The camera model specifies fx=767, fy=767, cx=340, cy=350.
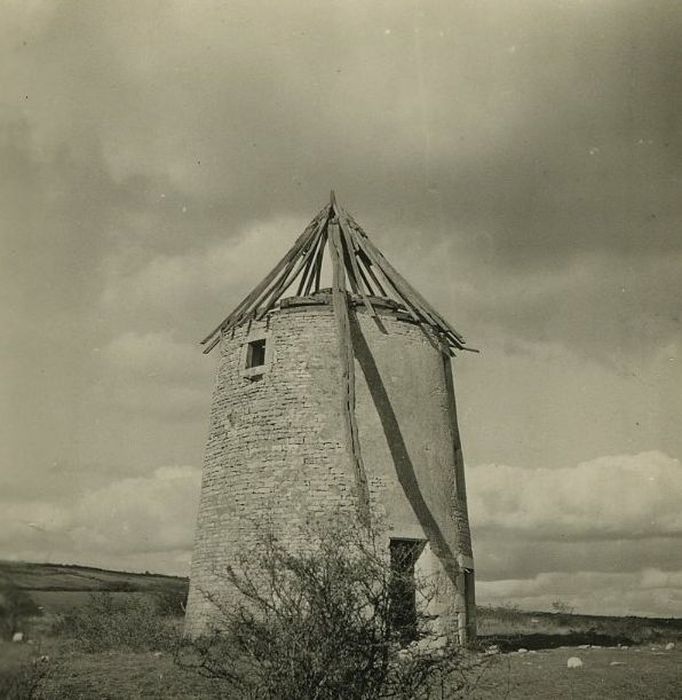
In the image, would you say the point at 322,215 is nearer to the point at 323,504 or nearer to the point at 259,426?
the point at 259,426

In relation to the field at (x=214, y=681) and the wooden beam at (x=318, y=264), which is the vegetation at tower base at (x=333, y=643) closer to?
the field at (x=214, y=681)

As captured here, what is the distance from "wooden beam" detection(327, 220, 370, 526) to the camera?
1169 centimetres

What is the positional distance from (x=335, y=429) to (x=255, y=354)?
240cm

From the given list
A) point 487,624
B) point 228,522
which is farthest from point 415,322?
point 487,624

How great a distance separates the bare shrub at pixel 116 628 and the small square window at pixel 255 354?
186 inches

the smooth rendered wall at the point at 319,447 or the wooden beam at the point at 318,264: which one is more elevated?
the wooden beam at the point at 318,264

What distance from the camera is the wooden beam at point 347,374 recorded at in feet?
38.3

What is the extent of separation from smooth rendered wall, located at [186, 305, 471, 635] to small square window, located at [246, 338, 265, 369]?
11 cm

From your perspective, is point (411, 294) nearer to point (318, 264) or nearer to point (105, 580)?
point (318, 264)

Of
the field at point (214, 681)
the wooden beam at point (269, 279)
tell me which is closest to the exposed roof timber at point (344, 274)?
the wooden beam at point (269, 279)

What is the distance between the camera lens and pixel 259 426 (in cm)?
1290

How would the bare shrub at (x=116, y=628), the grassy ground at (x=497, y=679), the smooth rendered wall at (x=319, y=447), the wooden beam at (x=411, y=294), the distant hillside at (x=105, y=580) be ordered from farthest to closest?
the distant hillside at (x=105, y=580) < the wooden beam at (x=411, y=294) < the bare shrub at (x=116, y=628) < the smooth rendered wall at (x=319, y=447) < the grassy ground at (x=497, y=679)

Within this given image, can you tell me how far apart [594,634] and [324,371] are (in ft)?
36.1

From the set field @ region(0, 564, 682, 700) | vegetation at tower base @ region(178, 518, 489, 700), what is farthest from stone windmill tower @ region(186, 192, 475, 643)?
vegetation at tower base @ region(178, 518, 489, 700)
